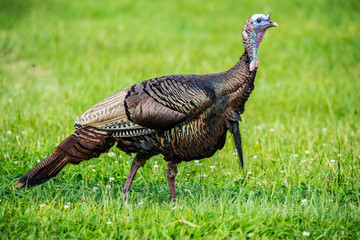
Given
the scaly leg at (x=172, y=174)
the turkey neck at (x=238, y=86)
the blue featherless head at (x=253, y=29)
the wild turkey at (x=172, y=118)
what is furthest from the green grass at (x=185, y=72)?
the blue featherless head at (x=253, y=29)

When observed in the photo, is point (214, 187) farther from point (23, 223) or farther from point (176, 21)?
point (176, 21)

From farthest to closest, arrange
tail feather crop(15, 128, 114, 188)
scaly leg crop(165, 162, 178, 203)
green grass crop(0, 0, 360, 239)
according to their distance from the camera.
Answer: scaly leg crop(165, 162, 178, 203) → tail feather crop(15, 128, 114, 188) → green grass crop(0, 0, 360, 239)

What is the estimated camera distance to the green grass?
12.6ft

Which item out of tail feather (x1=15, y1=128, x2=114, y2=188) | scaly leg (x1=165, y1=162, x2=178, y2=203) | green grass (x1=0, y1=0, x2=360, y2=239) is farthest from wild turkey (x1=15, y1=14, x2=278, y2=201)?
green grass (x1=0, y1=0, x2=360, y2=239)

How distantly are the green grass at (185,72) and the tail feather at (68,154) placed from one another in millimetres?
187

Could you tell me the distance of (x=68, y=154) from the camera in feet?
14.0

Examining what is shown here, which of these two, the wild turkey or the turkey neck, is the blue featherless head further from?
the turkey neck

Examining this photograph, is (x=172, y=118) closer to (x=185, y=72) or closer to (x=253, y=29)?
(x=253, y=29)

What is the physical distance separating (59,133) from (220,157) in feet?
6.87

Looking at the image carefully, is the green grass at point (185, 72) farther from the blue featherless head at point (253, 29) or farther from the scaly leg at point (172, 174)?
the blue featherless head at point (253, 29)

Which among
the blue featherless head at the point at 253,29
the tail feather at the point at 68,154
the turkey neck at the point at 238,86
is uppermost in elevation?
the blue featherless head at the point at 253,29

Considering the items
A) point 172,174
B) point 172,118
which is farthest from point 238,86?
point 172,174

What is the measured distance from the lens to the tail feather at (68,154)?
14.0 feet

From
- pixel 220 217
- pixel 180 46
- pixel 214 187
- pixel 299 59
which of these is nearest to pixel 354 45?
pixel 299 59
